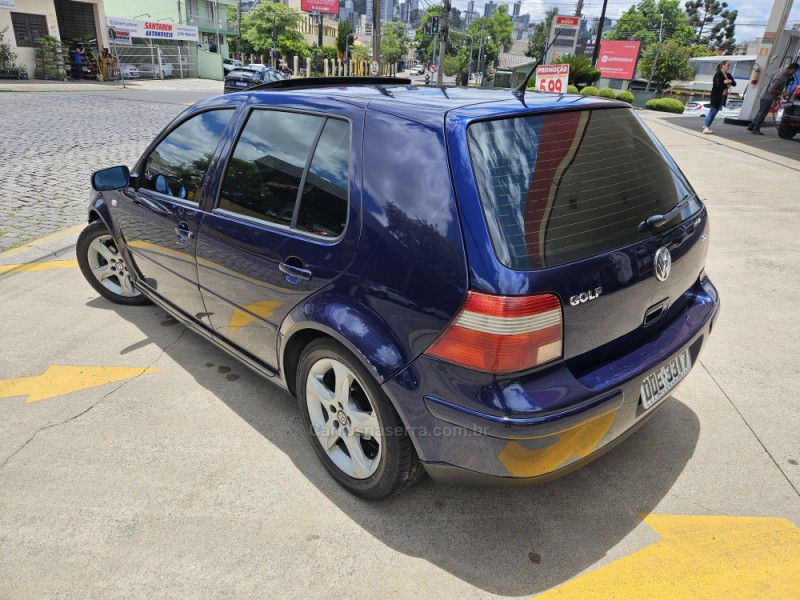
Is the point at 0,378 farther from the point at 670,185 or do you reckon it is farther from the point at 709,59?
the point at 709,59

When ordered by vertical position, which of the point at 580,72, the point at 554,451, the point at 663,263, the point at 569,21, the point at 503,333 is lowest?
the point at 554,451

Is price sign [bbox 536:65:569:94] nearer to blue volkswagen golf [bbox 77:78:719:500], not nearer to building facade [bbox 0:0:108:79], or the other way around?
blue volkswagen golf [bbox 77:78:719:500]

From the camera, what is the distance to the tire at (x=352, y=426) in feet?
7.15

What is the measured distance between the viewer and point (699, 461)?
275 cm

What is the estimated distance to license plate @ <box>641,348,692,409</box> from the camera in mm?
2211

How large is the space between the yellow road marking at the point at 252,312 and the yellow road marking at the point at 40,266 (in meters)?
3.11

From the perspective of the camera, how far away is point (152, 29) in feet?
129

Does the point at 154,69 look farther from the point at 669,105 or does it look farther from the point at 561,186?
the point at 561,186

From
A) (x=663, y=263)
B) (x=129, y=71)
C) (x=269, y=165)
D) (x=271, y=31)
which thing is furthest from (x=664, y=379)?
(x=271, y=31)

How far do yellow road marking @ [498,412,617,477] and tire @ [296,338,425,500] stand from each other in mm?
439

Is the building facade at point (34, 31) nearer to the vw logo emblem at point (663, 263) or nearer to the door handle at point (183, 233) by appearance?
the door handle at point (183, 233)

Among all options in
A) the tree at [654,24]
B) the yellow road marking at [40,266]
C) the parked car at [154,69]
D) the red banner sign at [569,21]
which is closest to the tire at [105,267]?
the yellow road marking at [40,266]

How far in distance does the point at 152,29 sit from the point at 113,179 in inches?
1685

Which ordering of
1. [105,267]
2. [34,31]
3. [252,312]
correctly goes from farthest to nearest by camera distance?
[34,31] → [105,267] → [252,312]
